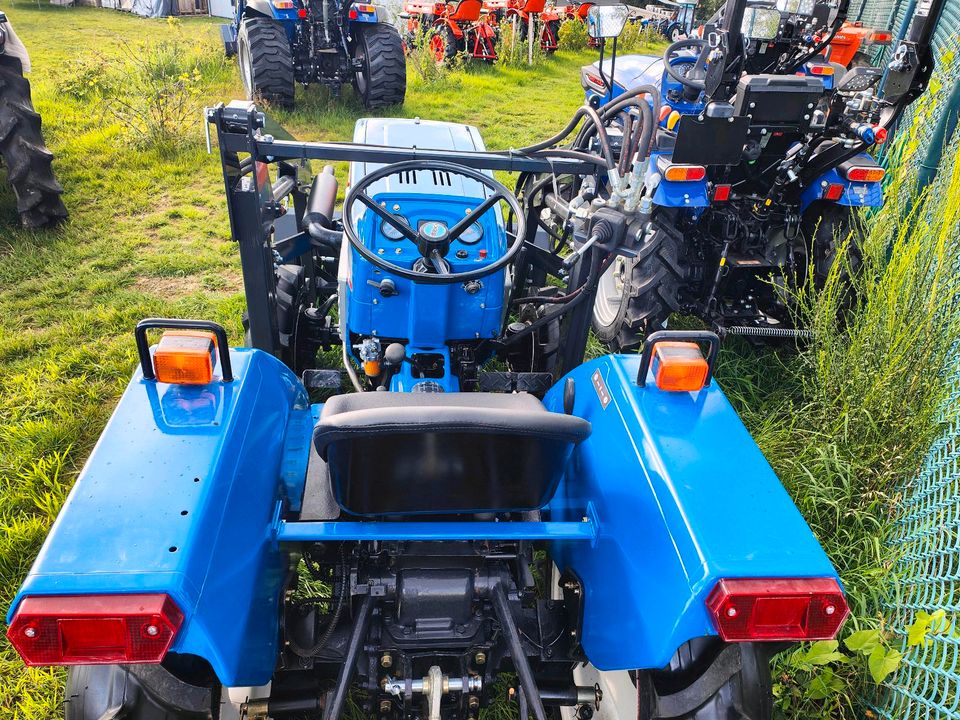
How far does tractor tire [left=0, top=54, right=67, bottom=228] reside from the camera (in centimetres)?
451

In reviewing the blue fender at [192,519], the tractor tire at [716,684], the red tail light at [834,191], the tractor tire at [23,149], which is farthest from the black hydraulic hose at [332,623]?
the tractor tire at [23,149]

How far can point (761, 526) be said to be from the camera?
54.7 inches

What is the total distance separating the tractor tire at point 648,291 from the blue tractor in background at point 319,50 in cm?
498

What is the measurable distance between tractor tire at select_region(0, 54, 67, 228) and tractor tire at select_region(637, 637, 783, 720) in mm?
4887

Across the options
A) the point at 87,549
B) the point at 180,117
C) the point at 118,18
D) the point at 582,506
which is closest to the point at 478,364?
the point at 582,506

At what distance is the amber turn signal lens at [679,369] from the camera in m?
1.70

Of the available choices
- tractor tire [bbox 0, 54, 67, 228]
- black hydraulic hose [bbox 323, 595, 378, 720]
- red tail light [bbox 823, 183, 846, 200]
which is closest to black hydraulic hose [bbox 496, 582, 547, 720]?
black hydraulic hose [bbox 323, 595, 378, 720]

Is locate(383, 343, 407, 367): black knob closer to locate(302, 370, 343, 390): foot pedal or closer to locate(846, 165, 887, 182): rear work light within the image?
locate(302, 370, 343, 390): foot pedal

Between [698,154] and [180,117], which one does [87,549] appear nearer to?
[698,154]

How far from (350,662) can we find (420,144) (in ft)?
7.52

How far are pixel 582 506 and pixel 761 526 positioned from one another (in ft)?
1.82

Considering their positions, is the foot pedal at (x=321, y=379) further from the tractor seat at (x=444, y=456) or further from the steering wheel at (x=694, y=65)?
the steering wheel at (x=694, y=65)

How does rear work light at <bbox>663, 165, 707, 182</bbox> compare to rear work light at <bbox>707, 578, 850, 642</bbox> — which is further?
rear work light at <bbox>663, 165, 707, 182</bbox>

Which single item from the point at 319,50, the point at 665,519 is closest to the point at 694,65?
the point at 665,519
